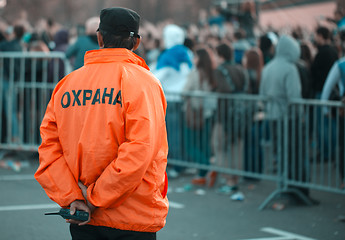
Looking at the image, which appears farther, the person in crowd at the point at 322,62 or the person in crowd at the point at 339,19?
the person in crowd at the point at 339,19

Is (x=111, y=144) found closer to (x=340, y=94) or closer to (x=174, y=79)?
(x=340, y=94)

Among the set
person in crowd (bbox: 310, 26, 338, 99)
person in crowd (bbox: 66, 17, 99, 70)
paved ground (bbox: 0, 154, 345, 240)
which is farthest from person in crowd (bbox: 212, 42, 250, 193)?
person in crowd (bbox: 66, 17, 99, 70)

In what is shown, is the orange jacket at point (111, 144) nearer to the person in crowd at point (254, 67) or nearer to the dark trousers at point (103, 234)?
the dark trousers at point (103, 234)

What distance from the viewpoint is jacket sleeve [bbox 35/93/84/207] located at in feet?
10.3

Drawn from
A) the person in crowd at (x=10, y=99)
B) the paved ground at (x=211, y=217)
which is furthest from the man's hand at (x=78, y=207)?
the person in crowd at (x=10, y=99)

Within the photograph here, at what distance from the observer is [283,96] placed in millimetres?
8117

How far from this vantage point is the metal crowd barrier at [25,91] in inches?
402

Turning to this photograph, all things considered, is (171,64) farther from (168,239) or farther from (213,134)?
(168,239)

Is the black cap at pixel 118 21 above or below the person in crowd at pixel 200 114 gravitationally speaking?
above

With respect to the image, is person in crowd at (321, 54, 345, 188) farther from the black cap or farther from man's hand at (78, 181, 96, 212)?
man's hand at (78, 181, 96, 212)

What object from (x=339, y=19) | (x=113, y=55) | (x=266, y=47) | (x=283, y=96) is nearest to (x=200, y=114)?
(x=283, y=96)

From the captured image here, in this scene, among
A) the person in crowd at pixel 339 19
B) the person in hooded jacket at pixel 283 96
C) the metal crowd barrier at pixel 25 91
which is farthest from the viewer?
the person in crowd at pixel 339 19

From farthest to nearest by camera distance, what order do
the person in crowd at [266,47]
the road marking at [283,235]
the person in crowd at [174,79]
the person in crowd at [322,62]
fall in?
1. the person in crowd at [266,47]
2. the person in crowd at [322,62]
3. the person in crowd at [174,79]
4. the road marking at [283,235]

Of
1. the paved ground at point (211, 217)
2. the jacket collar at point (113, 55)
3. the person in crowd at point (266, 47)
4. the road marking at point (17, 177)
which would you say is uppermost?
the jacket collar at point (113, 55)
